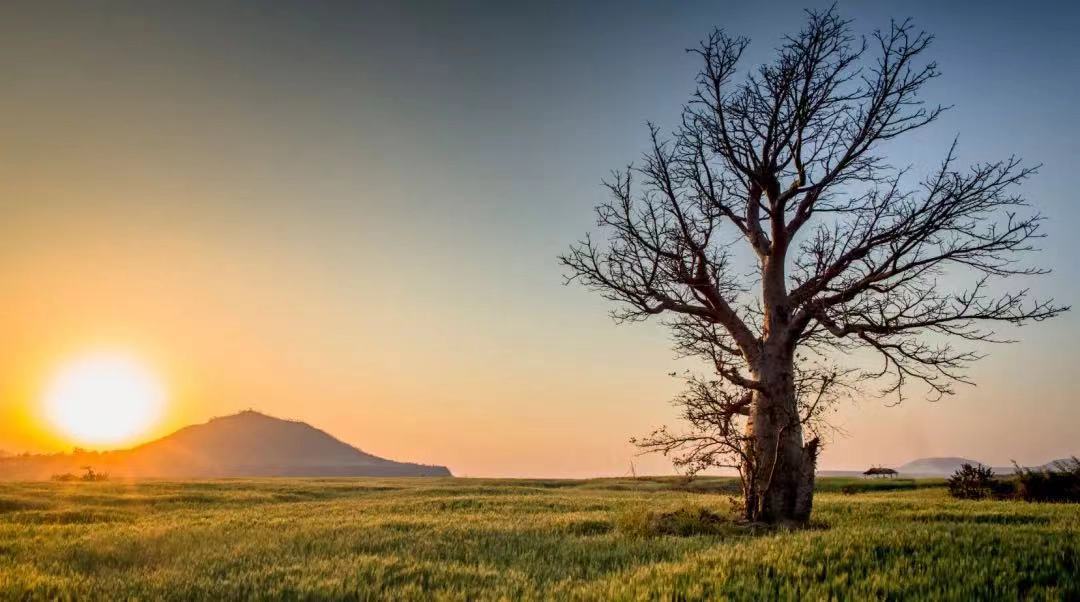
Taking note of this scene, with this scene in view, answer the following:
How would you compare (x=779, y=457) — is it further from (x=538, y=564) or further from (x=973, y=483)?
(x=973, y=483)

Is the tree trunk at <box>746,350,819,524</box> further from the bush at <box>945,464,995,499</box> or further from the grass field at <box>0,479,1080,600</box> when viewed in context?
the bush at <box>945,464,995,499</box>

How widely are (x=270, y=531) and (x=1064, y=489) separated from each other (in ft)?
103

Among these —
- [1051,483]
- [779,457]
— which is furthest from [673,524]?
[1051,483]

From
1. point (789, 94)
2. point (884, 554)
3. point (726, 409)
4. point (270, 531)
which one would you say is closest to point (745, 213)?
point (789, 94)

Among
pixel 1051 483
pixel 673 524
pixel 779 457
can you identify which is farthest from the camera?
pixel 1051 483

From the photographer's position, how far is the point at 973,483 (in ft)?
101

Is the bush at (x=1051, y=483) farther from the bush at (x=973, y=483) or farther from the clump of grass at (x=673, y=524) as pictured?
the clump of grass at (x=673, y=524)

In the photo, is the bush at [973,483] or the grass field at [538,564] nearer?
the grass field at [538,564]

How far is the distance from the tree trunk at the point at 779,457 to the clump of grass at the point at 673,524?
39.6 inches

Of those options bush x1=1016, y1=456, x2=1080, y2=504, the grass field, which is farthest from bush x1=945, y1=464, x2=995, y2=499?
the grass field

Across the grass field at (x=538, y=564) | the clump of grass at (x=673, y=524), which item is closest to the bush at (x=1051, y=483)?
the grass field at (x=538, y=564)

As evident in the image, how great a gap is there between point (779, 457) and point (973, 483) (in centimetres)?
2290

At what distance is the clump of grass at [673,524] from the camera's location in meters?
13.5

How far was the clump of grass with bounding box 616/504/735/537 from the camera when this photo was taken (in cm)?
1348
